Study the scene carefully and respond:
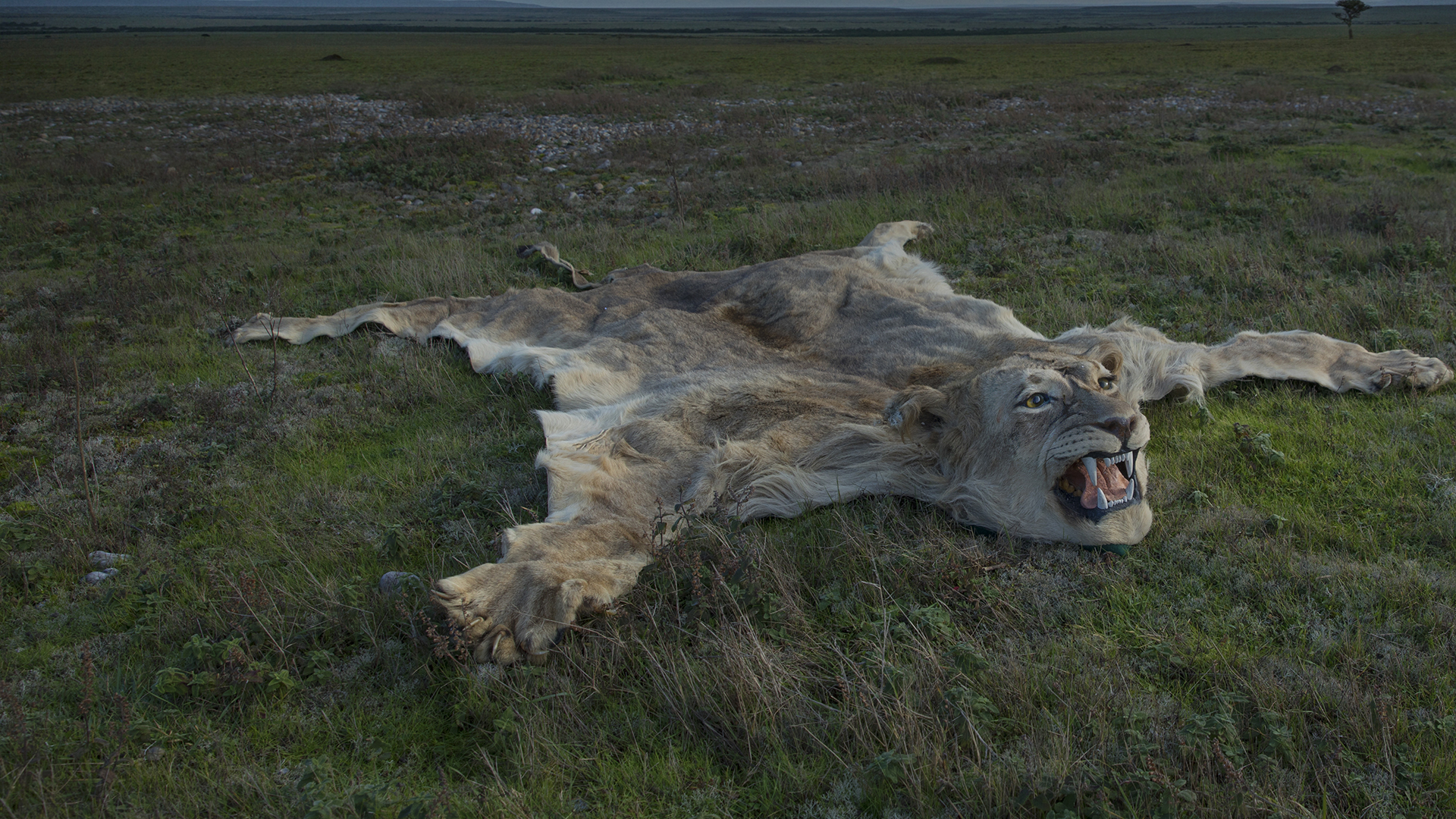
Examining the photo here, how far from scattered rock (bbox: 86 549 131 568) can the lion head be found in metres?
4.40

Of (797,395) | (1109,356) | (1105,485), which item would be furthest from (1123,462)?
(797,395)

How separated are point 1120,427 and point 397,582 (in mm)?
3613

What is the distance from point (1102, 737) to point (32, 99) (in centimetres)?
4047

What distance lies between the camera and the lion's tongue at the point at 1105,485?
406cm

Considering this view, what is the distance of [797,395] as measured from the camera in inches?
216

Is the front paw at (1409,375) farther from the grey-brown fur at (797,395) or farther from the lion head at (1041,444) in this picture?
the lion head at (1041,444)

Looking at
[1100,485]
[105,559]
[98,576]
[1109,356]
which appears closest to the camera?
[1100,485]

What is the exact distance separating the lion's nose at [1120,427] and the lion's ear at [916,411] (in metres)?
1.02

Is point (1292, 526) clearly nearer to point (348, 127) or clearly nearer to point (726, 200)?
point (726, 200)

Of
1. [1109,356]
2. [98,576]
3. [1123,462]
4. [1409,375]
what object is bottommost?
[98,576]

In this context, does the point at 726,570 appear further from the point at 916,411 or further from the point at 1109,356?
the point at 1109,356

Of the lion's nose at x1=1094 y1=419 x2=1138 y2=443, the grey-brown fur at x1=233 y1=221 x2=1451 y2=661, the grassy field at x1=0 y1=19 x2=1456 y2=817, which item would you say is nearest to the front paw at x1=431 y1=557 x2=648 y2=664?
the grey-brown fur at x1=233 y1=221 x2=1451 y2=661

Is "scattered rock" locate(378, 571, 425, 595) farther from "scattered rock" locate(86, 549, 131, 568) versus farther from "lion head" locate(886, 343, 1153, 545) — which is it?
"lion head" locate(886, 343, 1153, 545)

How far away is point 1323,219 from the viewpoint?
9555mm
